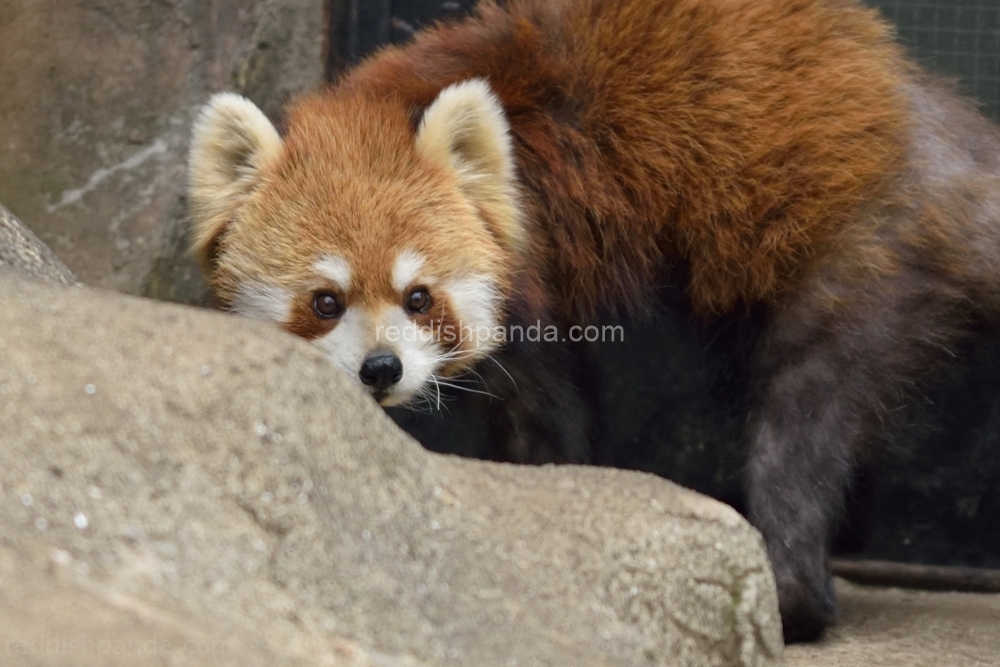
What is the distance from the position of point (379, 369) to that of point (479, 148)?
859mm

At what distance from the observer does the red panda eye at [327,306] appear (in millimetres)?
3879

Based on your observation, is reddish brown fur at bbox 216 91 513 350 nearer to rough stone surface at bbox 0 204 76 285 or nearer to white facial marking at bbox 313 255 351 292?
white facial marking at bbox 313 255 351 292

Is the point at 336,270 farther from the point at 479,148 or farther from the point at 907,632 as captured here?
the point at 907,632

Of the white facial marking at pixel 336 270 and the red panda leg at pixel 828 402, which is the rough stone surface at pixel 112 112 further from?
the red panda leg at pixel 828 402

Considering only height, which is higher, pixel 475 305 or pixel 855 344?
pixel 475 305

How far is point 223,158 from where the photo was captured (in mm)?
Result: 4098

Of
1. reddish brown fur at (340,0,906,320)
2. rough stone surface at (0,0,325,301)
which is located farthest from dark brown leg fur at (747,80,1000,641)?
rough stone surface at (0,0,325,301)

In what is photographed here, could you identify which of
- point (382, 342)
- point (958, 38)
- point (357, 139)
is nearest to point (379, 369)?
point (382, 342)

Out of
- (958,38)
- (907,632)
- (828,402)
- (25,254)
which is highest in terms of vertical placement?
(958,38)

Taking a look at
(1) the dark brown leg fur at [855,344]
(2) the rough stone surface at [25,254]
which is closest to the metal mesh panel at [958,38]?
(1) the dark brown leg fur at [855,344]

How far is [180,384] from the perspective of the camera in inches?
100.0

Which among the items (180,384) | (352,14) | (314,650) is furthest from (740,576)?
(352,14)

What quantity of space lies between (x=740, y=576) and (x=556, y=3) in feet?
7.45

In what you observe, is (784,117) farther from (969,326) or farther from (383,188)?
(383,188)
